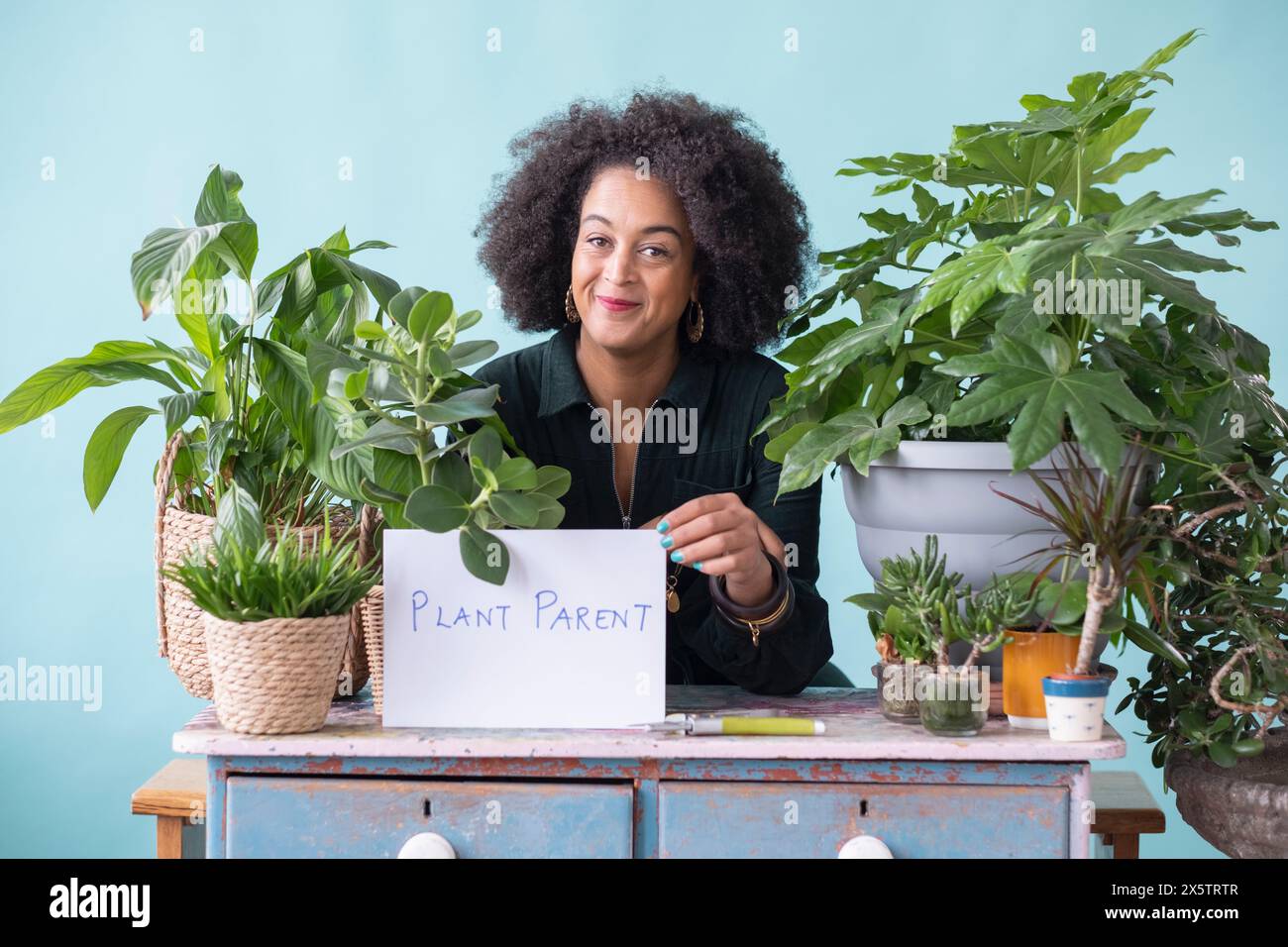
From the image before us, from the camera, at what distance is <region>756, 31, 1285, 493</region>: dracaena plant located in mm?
1029

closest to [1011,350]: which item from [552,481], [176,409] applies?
[552,481]

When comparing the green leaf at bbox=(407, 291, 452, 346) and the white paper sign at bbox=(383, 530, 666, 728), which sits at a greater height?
the green leaf at bbox=(407, 291, 452, 346)

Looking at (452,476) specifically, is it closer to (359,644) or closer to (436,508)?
(436,508)

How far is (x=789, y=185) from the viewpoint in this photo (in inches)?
68.6

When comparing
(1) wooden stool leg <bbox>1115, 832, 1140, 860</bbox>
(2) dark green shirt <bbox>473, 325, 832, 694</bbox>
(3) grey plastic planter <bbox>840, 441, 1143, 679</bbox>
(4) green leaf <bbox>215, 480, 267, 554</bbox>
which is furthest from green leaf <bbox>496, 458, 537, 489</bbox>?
(1) wooden stool leg <bbox>1115, 832, 1140, 860</bbox>

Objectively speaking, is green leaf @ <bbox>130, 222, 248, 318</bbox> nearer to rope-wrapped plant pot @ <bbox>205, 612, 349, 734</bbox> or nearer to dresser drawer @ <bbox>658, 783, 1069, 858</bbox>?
rope-wrapped plant pot @ <bbox>205, 612, 349, 734</bbox>

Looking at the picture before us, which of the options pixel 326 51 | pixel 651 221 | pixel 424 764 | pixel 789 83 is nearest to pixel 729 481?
pixel 651 221

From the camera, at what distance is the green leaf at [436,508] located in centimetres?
101

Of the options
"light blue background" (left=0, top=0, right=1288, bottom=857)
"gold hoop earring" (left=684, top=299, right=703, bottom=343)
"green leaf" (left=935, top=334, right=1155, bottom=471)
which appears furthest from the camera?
"light blue background" (left=0, top=0, right=1288, bottom=857)

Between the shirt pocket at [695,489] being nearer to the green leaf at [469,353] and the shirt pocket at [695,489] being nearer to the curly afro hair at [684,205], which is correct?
the curly afro hair at [684,205]

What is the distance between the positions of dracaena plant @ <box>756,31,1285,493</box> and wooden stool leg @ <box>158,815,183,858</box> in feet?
2.37

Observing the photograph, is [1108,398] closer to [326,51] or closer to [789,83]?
[789,83]

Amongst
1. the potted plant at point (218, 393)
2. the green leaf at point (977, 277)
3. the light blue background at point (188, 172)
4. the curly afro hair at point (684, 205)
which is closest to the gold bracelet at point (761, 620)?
the green leaf at point (977, 277)

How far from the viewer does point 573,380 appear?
1.58 metres
